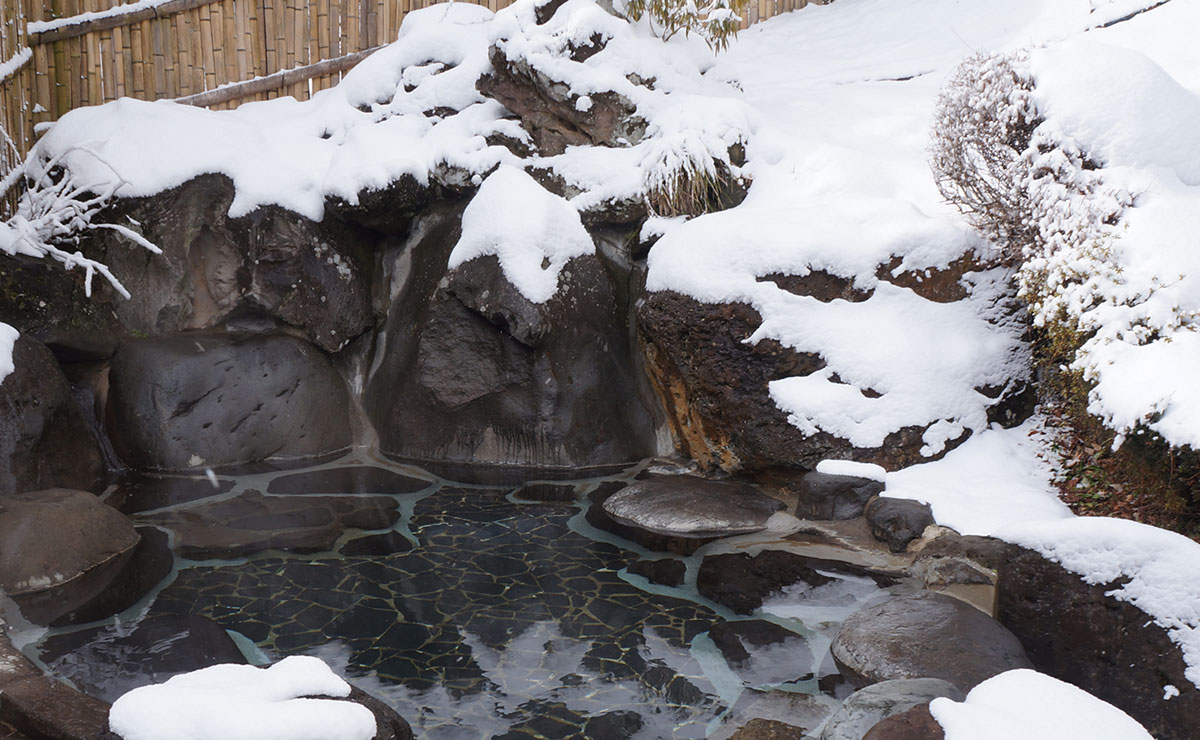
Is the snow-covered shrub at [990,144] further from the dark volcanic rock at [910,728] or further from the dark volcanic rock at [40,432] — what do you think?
the dark volcanic rock at [40,432]

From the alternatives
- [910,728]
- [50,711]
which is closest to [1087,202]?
[910,728]

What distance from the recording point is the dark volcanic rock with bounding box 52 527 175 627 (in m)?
4.35

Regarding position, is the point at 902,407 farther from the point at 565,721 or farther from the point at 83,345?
the point at 83,345

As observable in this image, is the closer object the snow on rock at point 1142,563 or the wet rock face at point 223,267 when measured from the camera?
the snow on rock at point 1142,563

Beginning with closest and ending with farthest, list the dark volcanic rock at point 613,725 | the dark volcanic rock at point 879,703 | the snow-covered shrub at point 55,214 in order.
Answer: the dark volcanic rock at point 879,703, the dark volcanic rock at point 613,725, the snow-covered shrub at point 55,214

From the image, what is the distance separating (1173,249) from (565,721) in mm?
3952

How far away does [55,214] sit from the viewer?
6602 millimetres

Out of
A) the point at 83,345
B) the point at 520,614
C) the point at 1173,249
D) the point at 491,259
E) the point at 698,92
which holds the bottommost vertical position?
the point at 520,614

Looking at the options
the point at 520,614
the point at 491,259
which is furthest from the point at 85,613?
the point at 491,259

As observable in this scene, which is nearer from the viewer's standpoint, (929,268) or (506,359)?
(929,268)

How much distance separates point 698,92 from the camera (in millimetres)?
8039

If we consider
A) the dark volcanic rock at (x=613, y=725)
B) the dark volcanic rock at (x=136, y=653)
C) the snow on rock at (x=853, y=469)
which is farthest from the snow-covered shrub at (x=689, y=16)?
the dark volcanic rock at (x=613, y=725)

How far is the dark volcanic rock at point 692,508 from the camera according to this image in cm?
563

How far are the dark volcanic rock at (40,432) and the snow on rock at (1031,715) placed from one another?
18.0 feet
